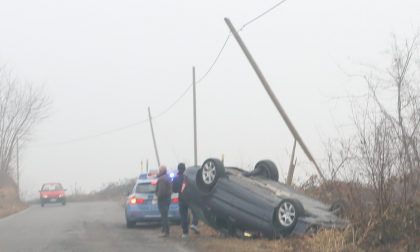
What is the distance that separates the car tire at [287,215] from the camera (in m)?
13.9

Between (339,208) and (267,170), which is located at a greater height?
(267,170)

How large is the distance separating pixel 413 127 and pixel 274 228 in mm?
3182

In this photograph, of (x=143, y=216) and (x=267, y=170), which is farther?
(x=143, y=216)

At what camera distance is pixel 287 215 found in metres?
14.1

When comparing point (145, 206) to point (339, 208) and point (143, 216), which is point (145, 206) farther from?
point (339, 208)

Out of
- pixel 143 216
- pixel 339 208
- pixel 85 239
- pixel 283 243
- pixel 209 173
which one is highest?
pixel 209 173

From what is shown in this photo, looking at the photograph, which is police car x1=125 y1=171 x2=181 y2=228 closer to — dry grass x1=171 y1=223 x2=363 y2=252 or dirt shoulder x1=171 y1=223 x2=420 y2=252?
dry grass x1=171 y1=223 x2=363 y2=252

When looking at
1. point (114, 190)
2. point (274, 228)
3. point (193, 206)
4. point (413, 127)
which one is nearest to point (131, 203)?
point (193, 206)

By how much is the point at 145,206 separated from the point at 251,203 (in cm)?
680

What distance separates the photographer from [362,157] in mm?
12898

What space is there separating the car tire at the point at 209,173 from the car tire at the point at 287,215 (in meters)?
2.01

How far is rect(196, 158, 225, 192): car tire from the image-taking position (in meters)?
15.8

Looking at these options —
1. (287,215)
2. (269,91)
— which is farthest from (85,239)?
(269,91)

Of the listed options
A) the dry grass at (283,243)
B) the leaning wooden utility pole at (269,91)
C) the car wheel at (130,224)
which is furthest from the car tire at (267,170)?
the car wheel at (130,224)
